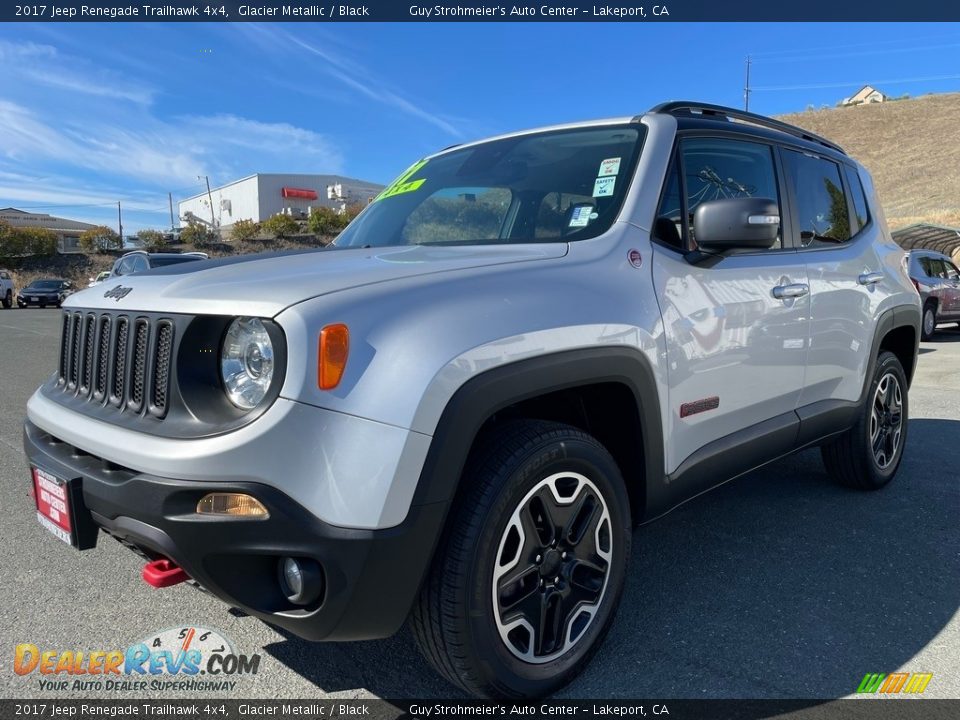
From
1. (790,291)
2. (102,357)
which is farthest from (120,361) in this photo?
(790,291)

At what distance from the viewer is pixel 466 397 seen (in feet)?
6.31

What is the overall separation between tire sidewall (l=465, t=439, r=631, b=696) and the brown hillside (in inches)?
1585

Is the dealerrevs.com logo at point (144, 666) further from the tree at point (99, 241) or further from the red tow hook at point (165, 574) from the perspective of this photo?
the tree at point (99, 241)

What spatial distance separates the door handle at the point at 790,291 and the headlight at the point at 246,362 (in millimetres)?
2184

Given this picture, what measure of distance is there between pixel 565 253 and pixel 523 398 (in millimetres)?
566

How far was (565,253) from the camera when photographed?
2412mm

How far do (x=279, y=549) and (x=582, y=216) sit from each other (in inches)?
63.1

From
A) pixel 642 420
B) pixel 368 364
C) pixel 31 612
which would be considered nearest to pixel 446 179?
pixel 642 420

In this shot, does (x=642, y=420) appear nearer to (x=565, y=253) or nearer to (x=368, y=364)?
(x=565, y=253)

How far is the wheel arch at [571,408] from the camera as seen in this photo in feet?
6.23

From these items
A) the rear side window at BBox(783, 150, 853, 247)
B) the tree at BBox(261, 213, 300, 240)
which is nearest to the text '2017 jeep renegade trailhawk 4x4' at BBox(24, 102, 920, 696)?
the rear side window at BBox(783, 150, 853, 247)

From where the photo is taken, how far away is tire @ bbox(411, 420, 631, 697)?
6.54 ft

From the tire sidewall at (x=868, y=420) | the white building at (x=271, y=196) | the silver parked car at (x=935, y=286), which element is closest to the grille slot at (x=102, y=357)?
the tire sidewall at (x=868, y=420)

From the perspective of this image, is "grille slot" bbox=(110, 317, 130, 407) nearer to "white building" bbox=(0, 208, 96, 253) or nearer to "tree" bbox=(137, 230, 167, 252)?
"tree" bbox=(137, 230, 167, 252)
